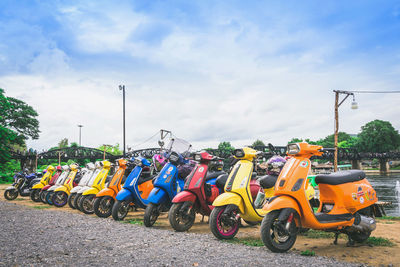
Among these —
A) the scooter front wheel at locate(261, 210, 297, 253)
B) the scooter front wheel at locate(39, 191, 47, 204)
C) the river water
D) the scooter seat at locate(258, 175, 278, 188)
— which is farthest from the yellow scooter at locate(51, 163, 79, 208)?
the river water

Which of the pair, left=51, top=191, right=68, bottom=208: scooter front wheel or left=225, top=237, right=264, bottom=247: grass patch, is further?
left=51, top=191, right=68, bottom=208: scooter front wheel

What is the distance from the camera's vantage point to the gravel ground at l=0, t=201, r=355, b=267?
3629 mm

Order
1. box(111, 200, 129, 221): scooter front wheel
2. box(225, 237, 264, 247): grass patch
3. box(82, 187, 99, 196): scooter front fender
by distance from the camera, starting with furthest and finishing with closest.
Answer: box(82, 187, 99, 196): scooter front fender, box(111, 200, 129, 221): scooter front wheel, box(225, 237, 264, 247): grass patch

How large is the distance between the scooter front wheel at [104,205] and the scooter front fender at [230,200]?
380 cm

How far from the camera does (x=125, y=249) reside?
14.0ft

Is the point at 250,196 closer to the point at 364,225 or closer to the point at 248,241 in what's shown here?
the point at 248,241

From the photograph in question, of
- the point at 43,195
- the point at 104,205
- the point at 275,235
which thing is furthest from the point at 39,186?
the point at 275,235

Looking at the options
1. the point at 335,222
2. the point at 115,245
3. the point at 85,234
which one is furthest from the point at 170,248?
the point at 335,222

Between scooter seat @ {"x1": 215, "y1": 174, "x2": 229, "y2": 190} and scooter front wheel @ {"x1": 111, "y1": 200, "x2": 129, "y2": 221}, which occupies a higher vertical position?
scooter seat @ {"x1": 215, "y1": 174, "x2": 229, "y2": 190}

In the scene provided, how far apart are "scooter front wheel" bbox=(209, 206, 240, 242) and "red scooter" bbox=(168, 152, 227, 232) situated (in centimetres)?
98

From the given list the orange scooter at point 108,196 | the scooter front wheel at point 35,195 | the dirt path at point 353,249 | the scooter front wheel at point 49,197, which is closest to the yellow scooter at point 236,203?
the dirt path at point 353,249

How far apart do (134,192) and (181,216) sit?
1.76 metres

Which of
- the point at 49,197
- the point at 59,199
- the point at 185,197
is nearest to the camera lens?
the point at 185,197

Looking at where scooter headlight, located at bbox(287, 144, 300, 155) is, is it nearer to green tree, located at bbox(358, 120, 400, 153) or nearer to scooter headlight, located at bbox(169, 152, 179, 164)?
scooter headlight, located at bbox(169, 152, 179, 164)
